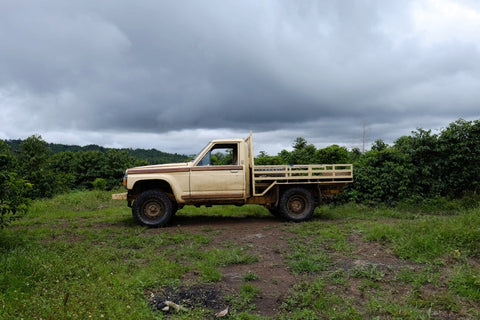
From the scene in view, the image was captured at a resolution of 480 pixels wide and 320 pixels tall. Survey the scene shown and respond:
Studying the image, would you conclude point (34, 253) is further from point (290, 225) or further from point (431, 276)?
point (431, 276)

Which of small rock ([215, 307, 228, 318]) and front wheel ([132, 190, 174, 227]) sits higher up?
front wheel ([132, 190, 174, 227])

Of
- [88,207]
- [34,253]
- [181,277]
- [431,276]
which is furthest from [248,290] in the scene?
[88,207]

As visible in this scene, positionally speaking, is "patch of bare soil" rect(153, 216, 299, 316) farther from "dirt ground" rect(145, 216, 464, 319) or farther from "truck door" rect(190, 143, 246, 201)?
"truck door" rect(190, 143, 246, 201)

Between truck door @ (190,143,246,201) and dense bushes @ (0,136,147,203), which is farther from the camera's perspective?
dense bushes @ (0,136,147,203)

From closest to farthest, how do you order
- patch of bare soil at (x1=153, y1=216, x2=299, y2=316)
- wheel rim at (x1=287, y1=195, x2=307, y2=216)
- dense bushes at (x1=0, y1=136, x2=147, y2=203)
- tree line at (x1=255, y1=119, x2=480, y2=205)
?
patch of bare soil at (x1=153, y1=216, x2=299, y2=316) < wheel rim at (x1=287, y1=195, x2=307, y2=216) < tree line at (x1=255, y1=119, x2=480, y2=205) < dense bushes at (x1=0, y1=136, x2=147, y2=203)

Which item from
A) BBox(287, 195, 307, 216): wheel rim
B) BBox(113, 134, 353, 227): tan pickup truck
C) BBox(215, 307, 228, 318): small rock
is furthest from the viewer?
BBox(287, 195, 307, 216): wheel rim

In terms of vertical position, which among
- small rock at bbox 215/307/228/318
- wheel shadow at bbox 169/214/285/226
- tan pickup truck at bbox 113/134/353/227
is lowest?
small rock at bbox 215/307/228/318

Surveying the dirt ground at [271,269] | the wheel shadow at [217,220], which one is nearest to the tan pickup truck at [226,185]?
the wheel shadow at [217,220]

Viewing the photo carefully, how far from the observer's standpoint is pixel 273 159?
13.7 meters

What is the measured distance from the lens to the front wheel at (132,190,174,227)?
8492 millimetres

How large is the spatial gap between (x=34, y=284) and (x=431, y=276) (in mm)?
5148

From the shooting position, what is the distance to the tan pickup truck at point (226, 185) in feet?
27.8

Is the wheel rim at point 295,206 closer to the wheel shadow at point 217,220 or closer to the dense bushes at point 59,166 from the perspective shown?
the wheel shadow at point 217,220

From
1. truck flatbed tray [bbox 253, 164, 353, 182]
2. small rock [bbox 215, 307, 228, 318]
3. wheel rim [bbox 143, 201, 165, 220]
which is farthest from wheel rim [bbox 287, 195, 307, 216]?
Answer: small rock [bbox 215, 307, 228, 318]
